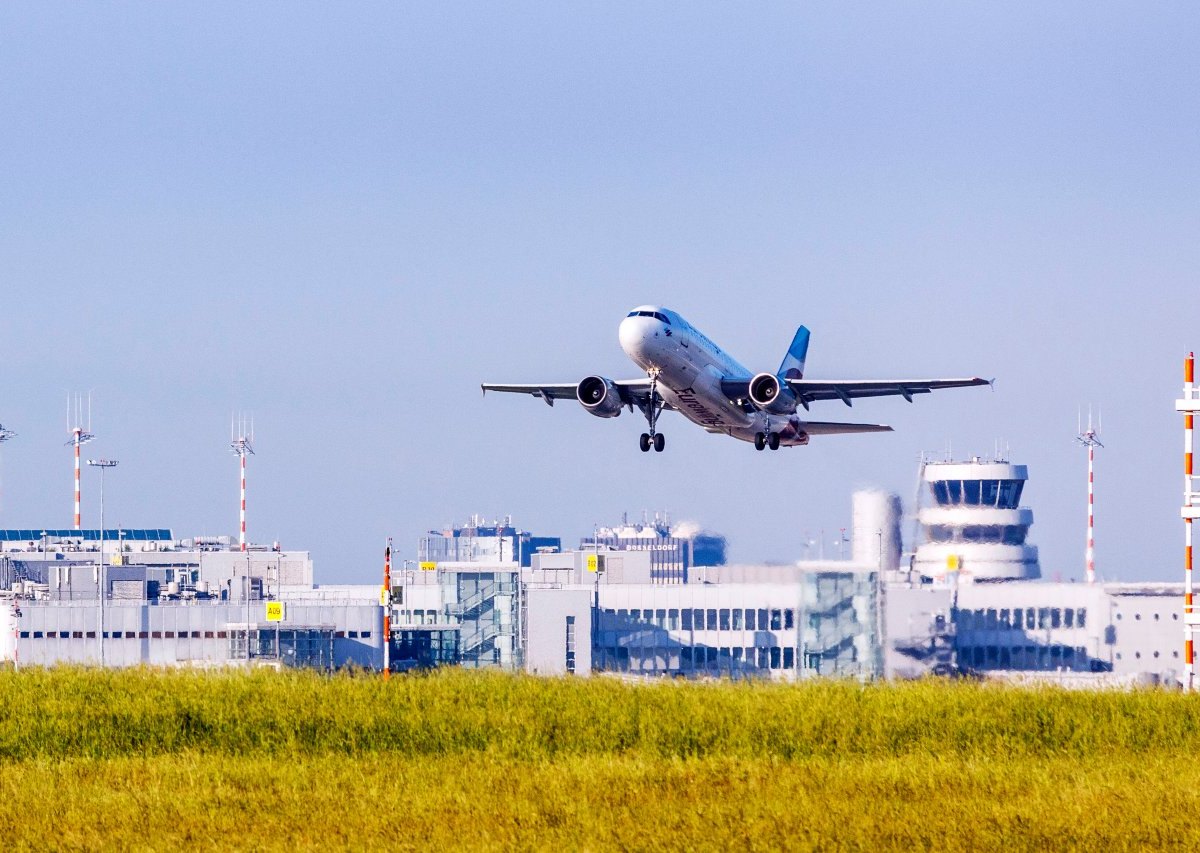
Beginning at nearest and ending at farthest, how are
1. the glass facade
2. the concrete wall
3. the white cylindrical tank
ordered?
the white cylindrical tank < the concrete wall < the glass facade

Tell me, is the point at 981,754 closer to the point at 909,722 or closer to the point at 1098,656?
the point at 909,722

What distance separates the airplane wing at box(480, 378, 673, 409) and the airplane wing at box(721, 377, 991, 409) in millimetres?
3095

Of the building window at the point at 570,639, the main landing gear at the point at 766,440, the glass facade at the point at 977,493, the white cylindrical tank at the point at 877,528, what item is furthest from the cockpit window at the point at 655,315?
the glass facade at the point at 977,493

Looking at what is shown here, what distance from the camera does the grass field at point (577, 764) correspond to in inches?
897

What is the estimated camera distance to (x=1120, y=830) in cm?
2277

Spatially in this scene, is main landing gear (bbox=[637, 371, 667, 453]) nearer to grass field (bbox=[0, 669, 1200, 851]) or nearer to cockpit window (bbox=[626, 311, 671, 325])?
cockpit window (bbox=[626, 311, 671, 325])

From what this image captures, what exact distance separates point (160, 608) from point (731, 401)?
8738 cm

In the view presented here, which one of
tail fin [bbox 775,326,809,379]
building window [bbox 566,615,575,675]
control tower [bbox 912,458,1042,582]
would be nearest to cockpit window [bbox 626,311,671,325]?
tail fin [bbox 775,326,809,379]

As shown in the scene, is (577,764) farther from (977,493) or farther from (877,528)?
(977,493)

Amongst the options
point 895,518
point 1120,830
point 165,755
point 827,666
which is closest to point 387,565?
point 165,755

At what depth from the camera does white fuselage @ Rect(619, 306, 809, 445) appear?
60.5 metres

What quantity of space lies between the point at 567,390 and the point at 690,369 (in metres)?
9.64

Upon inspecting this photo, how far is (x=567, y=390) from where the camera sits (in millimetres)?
71312

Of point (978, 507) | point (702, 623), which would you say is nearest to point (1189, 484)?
point (702, 623)
